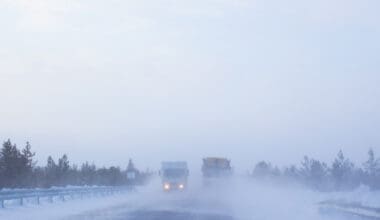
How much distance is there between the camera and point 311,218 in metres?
32.6

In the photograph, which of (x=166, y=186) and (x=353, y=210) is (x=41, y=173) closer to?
(x=166, y=186)

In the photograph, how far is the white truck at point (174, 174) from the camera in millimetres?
81125

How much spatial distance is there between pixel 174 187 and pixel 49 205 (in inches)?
1515

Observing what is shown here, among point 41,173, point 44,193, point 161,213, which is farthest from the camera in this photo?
point 41,173

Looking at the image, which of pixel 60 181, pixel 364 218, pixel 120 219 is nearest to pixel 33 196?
pixel 120 219

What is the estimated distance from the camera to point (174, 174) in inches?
3204

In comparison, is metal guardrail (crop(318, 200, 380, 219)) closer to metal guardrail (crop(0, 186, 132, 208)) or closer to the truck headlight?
metal guardrail (crop(0, 186, 132, 208))

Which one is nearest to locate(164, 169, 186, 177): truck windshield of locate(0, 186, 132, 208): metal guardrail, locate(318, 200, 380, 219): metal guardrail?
locate(0, 186, 132, 208): metal guardrail

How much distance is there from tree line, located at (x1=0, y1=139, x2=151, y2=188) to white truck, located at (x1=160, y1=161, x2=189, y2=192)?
10.6m

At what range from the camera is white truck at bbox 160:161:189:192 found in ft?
266

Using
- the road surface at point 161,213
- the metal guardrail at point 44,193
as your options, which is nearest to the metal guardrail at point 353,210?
the road surface at point 161,213

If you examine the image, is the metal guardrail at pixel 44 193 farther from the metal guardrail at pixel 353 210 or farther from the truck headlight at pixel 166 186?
the truck headlight at pixel 166 186

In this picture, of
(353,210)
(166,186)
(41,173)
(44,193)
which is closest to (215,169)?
(166,186)

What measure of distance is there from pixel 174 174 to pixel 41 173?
1482 centimetres
